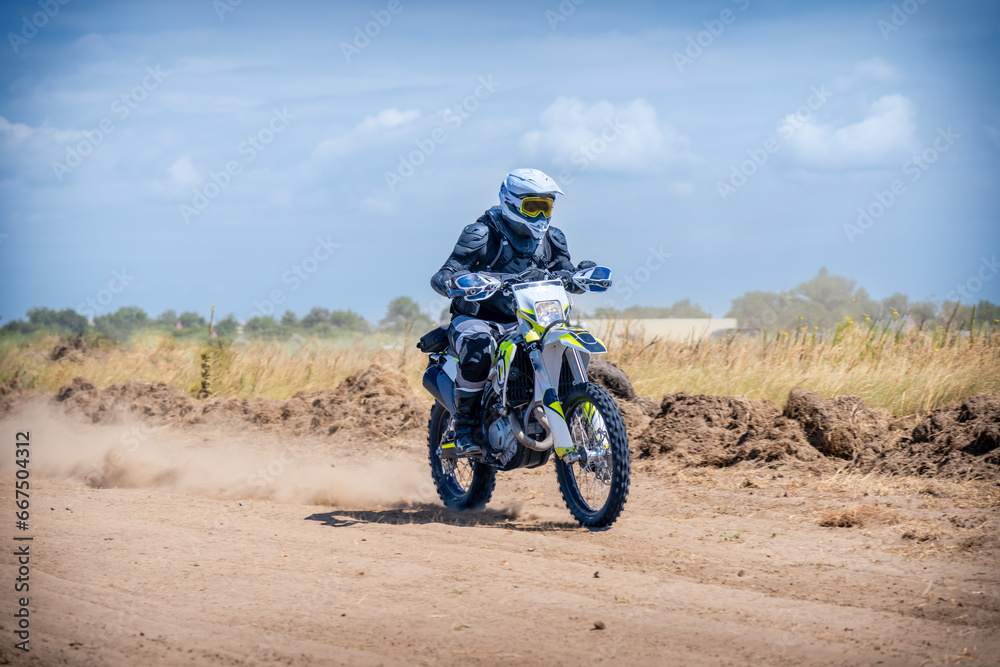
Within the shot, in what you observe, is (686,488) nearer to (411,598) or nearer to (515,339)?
(515,339)

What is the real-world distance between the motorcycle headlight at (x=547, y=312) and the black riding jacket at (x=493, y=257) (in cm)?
63

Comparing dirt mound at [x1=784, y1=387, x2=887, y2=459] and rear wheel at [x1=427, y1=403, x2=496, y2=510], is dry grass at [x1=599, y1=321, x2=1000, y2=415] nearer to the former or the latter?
dirt mound at [x1=784, y1=387, x2=887, y2=459]

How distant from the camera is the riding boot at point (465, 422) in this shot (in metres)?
7.63

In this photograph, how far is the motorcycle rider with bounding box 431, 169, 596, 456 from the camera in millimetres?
7387

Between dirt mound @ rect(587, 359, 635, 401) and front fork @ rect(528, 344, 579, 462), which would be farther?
dirt mound @ rect(587, 359, 635, 401)

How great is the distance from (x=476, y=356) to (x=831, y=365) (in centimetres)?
840

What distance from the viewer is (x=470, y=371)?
7480mm

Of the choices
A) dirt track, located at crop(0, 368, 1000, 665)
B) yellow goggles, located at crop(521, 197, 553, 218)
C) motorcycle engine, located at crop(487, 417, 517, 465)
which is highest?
yellow goggles, located at crop(521, 197, 553, 218)

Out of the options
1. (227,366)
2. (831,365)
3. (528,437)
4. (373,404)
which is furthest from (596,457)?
(227,366)

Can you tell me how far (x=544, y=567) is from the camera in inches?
229

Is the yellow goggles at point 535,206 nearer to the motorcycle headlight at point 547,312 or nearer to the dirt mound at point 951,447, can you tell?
the motorcycle headlight at point 547,312

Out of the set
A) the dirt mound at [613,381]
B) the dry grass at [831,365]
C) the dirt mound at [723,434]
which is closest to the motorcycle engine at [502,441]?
the dirt mound at [723,434]

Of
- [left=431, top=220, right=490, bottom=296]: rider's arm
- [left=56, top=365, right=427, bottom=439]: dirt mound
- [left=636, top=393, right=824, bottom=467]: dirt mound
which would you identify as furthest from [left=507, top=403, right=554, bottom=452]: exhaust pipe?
[left=56, top=365, right=427, bottom=439]: dirt mound

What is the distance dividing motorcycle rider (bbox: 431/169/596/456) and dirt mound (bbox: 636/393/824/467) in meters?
3.52
